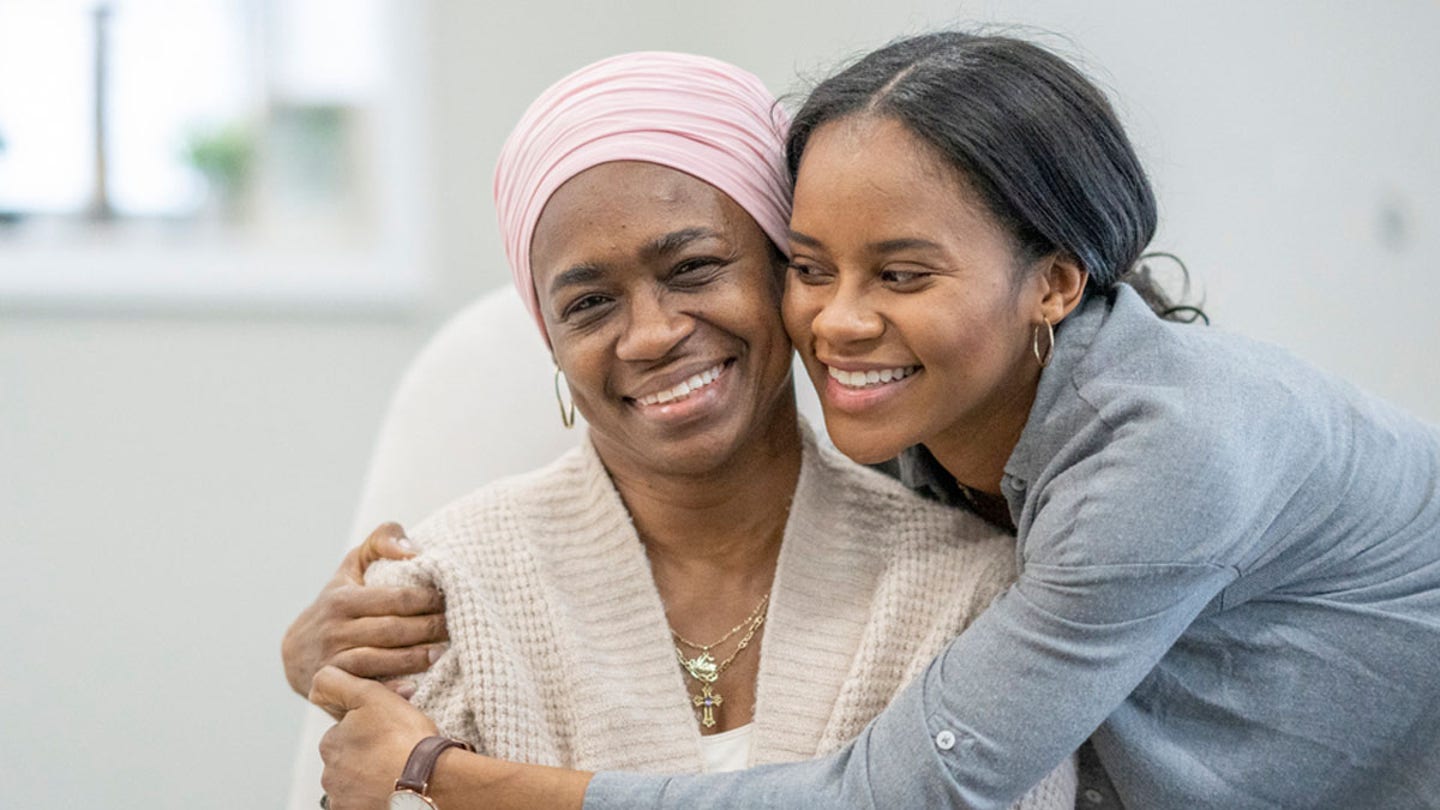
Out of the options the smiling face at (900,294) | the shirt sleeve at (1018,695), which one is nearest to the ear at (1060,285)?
the smiling face at (900,294)

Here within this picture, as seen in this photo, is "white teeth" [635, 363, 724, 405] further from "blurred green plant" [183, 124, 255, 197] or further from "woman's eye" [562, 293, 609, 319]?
"blurred green plant" [183, 124, 255, 197]

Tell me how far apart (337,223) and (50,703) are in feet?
3.92

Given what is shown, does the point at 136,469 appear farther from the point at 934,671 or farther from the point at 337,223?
the point at 934,671

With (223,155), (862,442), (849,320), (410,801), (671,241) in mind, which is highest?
(223,155)

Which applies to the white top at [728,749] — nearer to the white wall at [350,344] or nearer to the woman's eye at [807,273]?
the woman's eye at [807,273]

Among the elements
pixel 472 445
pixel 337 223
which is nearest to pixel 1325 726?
pixel 472 445

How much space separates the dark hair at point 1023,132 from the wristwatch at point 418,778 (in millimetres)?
678

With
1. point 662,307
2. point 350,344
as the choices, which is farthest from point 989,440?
point 350,344

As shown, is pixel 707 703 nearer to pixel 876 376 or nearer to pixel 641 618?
pixel 641 618

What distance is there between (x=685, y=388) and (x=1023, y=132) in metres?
0.40

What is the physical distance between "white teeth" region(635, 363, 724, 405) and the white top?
13.3 inches

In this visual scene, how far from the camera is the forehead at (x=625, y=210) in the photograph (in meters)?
1.40

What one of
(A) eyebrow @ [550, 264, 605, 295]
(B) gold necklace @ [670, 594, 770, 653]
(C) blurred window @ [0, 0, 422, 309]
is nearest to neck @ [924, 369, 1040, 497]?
(B) gold necklace @ [670, 594, 770, 653]

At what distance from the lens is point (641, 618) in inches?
60.0
